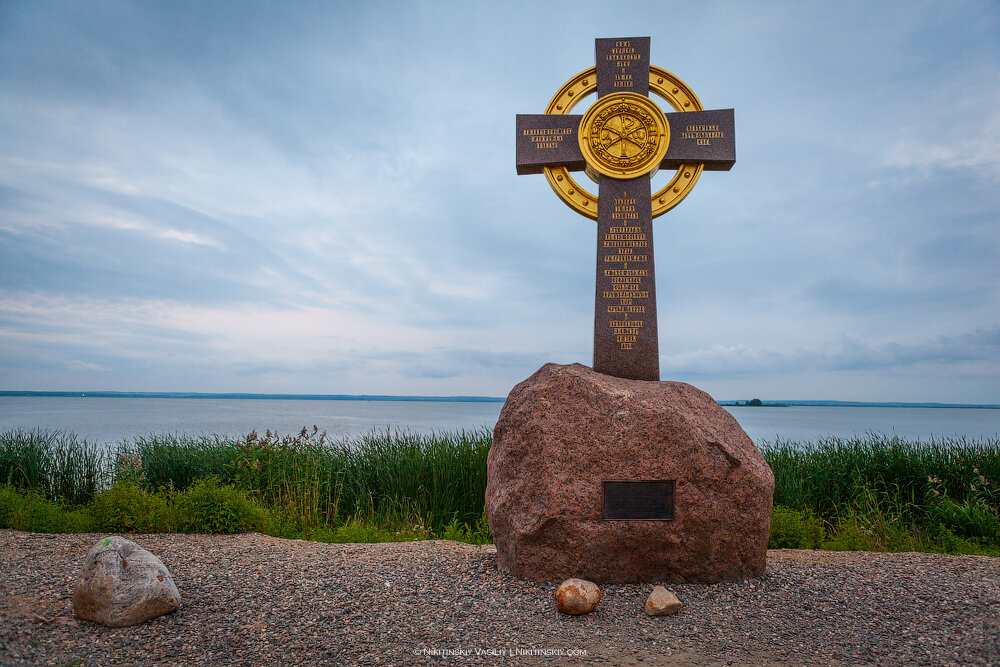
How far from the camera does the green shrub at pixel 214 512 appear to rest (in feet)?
20.3

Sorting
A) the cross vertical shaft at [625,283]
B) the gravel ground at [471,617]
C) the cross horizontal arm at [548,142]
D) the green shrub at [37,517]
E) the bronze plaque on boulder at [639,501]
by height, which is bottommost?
the gravel ground at [471,617]

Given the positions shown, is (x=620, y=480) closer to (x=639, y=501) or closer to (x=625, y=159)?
(x=639, y=501)

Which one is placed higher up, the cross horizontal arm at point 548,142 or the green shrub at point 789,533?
the cross horizontal arm at point 548,142

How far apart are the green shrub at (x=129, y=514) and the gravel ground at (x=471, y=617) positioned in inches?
34.1

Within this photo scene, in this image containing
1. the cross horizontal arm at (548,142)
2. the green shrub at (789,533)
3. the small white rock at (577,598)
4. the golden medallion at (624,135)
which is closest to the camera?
the small white rock at (577,598)

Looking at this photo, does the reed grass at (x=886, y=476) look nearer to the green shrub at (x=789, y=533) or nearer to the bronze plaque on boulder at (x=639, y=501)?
the green shrub at (x=789, y=533)

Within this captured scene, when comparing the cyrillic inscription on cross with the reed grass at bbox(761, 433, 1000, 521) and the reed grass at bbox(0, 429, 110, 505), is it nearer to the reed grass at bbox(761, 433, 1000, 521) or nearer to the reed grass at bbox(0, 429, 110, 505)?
the reed grass at bbox(761, 433, 1000, 521)

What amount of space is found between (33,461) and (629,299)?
9.06 meters

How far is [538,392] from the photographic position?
15.9ft

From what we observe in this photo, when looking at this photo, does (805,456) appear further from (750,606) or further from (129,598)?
(129,598)

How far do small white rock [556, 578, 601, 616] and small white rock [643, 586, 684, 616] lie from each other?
14.1 inches

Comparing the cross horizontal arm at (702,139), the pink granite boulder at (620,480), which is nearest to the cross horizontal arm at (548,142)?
the cross horizontal arm at (702,139)

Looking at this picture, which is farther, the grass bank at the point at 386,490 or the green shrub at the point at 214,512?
the grass bank at the point at 386,490

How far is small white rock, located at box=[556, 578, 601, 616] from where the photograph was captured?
13.4 ft
